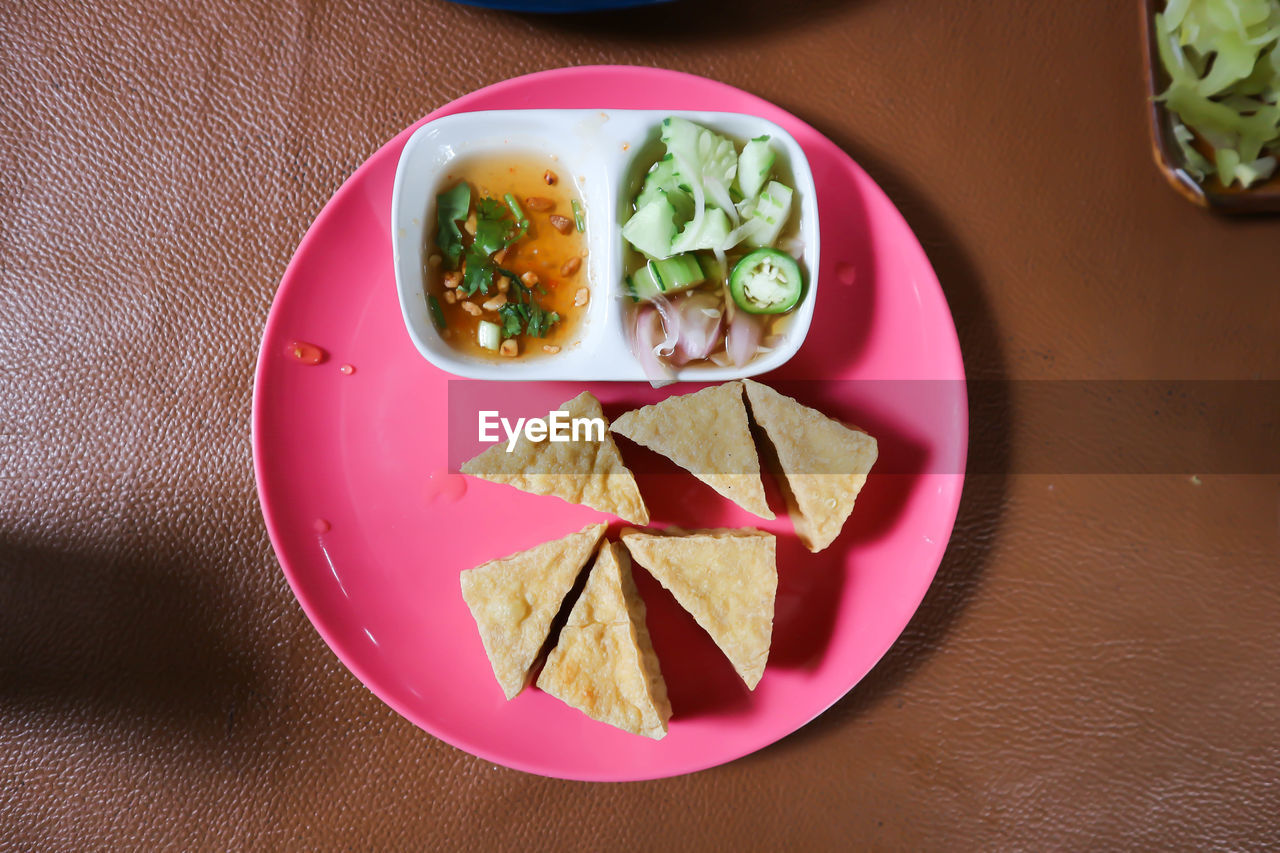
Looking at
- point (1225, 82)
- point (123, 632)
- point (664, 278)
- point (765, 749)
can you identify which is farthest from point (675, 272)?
point (123, 632)

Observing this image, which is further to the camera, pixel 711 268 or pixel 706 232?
pixel 711 268

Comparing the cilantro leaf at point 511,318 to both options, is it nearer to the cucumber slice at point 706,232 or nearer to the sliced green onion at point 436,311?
the sliced green onion at point 436,311

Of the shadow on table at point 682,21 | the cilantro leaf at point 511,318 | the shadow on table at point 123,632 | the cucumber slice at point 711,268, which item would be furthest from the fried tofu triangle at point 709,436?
the shadow on table at point 123,632

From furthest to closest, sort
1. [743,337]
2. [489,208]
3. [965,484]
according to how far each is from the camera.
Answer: [965,484] < [489,208] < [743,337]

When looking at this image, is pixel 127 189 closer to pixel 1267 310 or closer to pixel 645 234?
pixel 645 234

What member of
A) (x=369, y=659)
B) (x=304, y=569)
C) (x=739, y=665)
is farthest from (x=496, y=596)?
(x=739, y=665)

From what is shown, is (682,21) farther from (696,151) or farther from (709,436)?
(709,436)

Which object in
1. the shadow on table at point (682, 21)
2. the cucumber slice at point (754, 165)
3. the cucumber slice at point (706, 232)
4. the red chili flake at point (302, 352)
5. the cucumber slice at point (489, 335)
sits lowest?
the red chili flake at point (302, 352)
